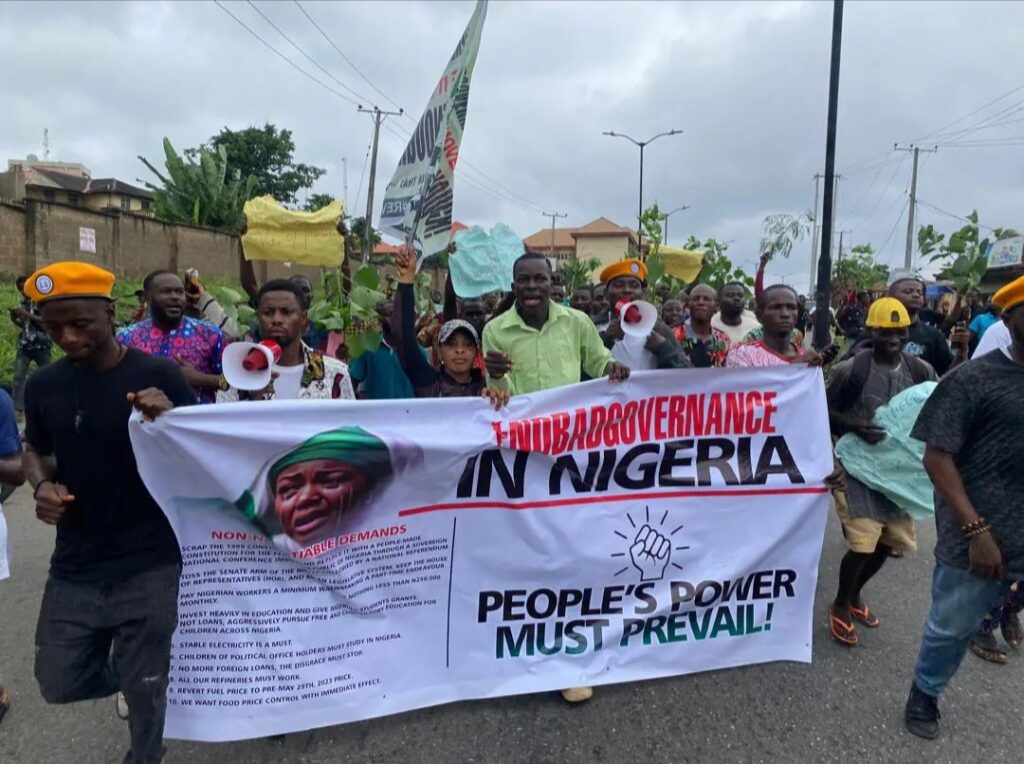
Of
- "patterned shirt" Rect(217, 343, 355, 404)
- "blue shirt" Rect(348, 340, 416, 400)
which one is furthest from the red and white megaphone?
"blue shirt" Rect(348, 340, 416, 400)

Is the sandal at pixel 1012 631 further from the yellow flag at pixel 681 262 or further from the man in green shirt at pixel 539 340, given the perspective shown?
the yellow flag at pixel 681 262

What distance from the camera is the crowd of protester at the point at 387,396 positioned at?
7.31ft

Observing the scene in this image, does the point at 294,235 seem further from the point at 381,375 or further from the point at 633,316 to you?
the point at 633,316

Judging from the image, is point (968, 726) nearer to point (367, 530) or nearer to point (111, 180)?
point (367, 530)

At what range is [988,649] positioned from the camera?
3379 mm

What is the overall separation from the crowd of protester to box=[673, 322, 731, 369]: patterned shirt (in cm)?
104

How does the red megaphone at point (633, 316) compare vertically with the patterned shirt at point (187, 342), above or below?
above

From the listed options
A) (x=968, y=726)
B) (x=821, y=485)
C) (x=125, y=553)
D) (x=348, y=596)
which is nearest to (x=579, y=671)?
(x=348, y=596)

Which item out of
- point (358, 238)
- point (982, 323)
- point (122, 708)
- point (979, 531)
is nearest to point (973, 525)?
point (979, 531)

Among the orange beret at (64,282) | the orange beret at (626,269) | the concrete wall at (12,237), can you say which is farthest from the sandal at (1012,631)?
the concrete wall at (12,237)

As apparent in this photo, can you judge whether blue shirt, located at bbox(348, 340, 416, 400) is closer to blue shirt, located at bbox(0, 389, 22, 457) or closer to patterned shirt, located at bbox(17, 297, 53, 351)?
blue shirt, located at bbox(0, 389, 22, 457)

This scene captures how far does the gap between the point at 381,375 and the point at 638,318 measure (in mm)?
1386

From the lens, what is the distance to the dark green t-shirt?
249 centimetres

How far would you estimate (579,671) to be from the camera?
2914mm
